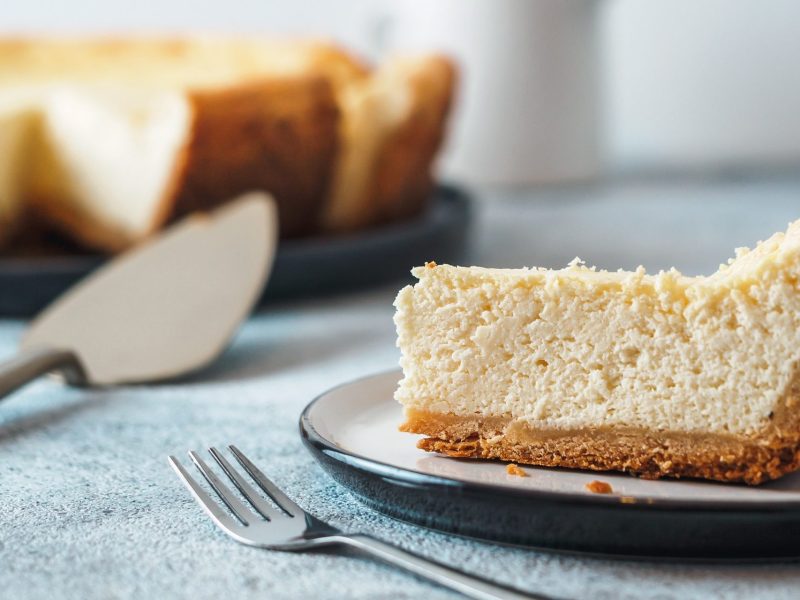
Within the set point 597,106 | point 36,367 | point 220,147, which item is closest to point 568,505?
point 36,367

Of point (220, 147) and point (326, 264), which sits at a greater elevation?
point (220, 147)

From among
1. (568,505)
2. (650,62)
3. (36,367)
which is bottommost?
(36,367)

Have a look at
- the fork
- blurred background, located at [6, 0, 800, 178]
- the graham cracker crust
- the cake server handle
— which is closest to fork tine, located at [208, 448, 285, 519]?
the fork

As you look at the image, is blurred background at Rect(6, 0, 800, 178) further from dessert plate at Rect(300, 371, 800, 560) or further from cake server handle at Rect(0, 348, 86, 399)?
dessert plate at Rect(300, 371, 800, 560)

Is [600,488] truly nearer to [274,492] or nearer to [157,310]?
[274,492]

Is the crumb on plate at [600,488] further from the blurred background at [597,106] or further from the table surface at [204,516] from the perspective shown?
the blurred background at [597,106]

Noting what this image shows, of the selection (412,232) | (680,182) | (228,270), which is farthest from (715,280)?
(680,182)

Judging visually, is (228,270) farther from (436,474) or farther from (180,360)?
(436,474)
